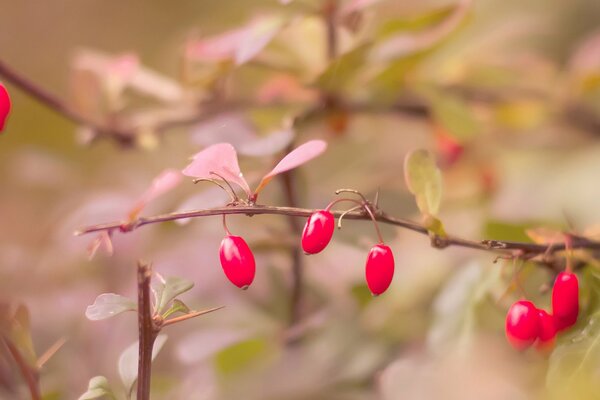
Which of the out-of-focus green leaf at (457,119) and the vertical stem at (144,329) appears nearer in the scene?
the vertical stem at (144,329)

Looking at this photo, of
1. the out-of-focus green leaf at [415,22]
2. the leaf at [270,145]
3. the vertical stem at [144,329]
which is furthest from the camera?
the out-of-focus green leaf at [415,22]

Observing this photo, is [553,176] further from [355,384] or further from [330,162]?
[355,384]

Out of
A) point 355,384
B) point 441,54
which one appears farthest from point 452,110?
point 441,54

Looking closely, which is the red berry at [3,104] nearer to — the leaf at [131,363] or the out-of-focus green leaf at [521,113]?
the leaf at [131,363]

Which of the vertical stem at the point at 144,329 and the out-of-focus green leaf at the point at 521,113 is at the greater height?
the out-of-focus green leaf at the point at 521,113

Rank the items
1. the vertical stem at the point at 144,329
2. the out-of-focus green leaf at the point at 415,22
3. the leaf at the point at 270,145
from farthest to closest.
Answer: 1. the out-of-focus green leaf at the point at 415,22
2. the leaf at the point at 270,145
3. the vertical stem at the point at 144,329

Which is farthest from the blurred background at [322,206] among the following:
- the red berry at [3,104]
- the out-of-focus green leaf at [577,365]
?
the red berry at [3,104]

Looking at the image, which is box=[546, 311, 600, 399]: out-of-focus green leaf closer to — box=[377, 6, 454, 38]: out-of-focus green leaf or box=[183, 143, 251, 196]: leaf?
box=[183, 143, 251, 196]: leaf
